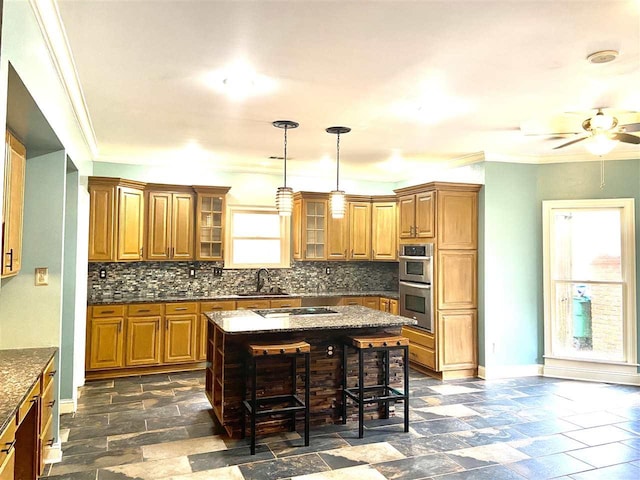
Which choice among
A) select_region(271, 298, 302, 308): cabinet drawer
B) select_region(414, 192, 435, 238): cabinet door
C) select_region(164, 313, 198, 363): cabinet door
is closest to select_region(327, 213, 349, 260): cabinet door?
select_region(271, 298, 302, 308): cabinet drawer

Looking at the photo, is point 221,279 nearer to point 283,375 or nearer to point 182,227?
point 182,227

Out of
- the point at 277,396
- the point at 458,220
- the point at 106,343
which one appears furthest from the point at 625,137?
the point at 106,343

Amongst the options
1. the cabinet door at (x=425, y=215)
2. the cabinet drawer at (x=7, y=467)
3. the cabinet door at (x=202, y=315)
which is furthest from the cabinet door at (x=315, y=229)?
the cabinet drawer at (x=7, y=467)

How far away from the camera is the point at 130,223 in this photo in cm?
567

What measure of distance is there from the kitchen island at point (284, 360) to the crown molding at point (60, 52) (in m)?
2.06

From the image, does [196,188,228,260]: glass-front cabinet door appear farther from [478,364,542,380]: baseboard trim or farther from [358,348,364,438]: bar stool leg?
[478,364,542,380]: baseboard trim

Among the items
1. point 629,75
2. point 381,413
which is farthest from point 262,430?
point 629,75

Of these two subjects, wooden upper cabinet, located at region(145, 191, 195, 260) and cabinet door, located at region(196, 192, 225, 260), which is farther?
cabinet door, located at region(196, 192, 225, 260)

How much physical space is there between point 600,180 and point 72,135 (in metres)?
5.60

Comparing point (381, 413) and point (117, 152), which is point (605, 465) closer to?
point (381, 413)

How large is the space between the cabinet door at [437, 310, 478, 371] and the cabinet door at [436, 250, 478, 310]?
0.39 ft

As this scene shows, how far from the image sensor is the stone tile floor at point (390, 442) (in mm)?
3115

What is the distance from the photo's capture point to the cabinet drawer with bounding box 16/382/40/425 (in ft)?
7.22

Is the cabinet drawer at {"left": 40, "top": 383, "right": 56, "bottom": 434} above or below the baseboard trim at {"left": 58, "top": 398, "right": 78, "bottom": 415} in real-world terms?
above
